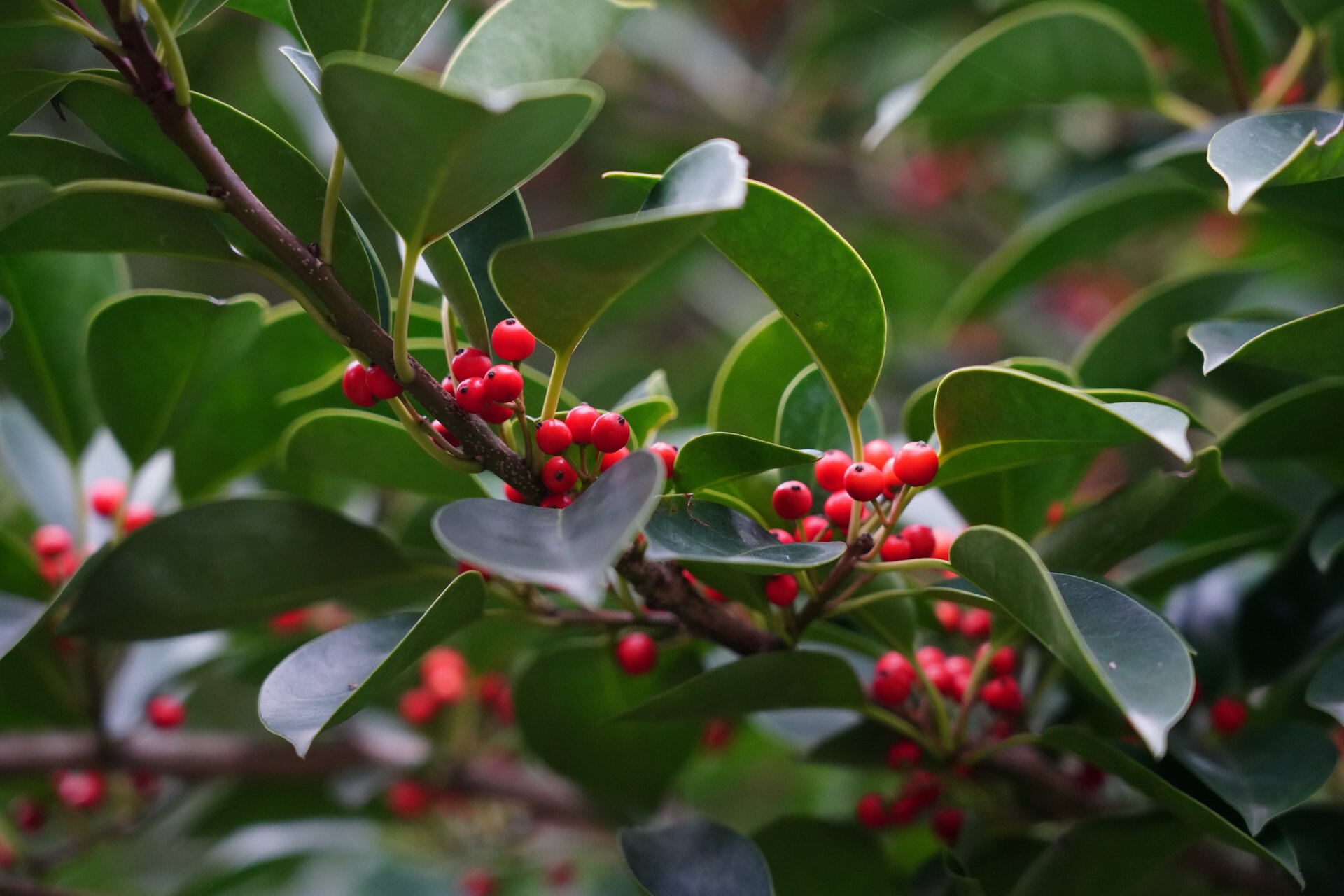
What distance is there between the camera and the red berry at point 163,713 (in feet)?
4.34

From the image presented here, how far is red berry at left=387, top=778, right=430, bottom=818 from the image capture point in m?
1.53

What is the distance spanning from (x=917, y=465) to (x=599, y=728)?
24.1 inches

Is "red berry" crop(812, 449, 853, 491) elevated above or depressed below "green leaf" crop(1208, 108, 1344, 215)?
below

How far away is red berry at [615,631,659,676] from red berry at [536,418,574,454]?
377 millimetres

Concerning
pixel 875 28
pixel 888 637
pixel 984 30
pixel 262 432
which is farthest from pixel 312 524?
pixel 875 28

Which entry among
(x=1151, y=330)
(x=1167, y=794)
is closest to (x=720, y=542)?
(x=1167, y=794)

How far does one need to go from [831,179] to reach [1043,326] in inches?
25.0

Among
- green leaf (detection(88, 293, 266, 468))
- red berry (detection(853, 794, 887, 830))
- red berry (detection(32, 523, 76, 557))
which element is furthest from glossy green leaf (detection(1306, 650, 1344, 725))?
red berry (detection(32, 523, 76, 557))

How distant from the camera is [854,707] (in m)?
0.92

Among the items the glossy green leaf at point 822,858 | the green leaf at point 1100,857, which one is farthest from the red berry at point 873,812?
the green leaf at point 1100,857

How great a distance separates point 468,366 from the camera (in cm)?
72

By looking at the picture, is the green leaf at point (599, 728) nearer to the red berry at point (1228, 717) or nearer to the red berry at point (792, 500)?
the red berry at point (792, 500)

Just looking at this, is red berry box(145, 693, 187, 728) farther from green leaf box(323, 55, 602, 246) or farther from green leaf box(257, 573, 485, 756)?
green leaf box(323, 55, 602, 246)

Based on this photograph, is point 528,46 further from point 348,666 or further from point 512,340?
point 348,666
